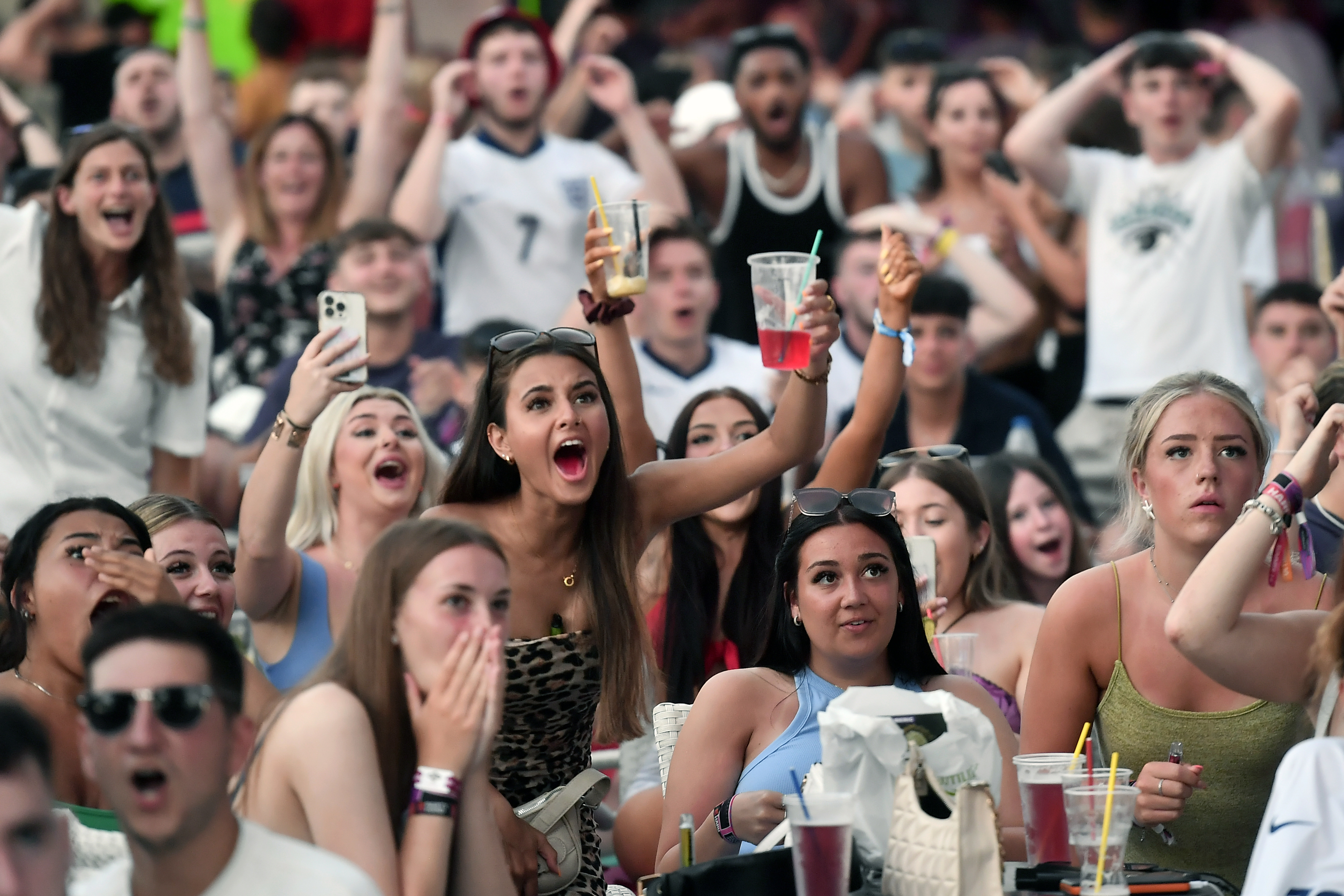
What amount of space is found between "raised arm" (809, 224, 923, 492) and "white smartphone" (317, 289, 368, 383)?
1.20 meters

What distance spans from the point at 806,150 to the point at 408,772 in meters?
5.49

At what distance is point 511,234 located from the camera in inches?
302

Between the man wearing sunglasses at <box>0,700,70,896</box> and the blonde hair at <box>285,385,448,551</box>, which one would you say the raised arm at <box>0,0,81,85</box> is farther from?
the man wearing sunglasses at <box>0,700,70,896</box>

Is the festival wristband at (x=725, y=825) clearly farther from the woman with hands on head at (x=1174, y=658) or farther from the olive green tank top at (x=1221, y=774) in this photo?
the olive green tank top at (x=1221, y=774)

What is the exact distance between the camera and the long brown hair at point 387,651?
295 centimetres

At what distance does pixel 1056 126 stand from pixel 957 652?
388cm

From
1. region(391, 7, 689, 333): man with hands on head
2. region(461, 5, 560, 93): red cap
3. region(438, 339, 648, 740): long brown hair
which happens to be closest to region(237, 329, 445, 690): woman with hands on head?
region(438, 339, 648, 740): long brown hair

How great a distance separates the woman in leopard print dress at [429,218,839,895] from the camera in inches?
151

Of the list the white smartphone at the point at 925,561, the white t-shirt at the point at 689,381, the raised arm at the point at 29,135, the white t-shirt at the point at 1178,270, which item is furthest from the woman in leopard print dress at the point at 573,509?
the raised arm at the point at 29,135

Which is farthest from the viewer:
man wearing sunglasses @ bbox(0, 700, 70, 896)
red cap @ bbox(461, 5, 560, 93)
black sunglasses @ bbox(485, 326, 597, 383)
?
red cap @ bbox(461, 5, 560, 93)

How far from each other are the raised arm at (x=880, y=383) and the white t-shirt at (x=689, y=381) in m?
1.88

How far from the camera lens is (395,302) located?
6.95 m

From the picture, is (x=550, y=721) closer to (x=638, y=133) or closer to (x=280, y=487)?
(x=280, y=487)

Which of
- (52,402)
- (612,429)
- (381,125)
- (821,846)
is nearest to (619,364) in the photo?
(612,429)
